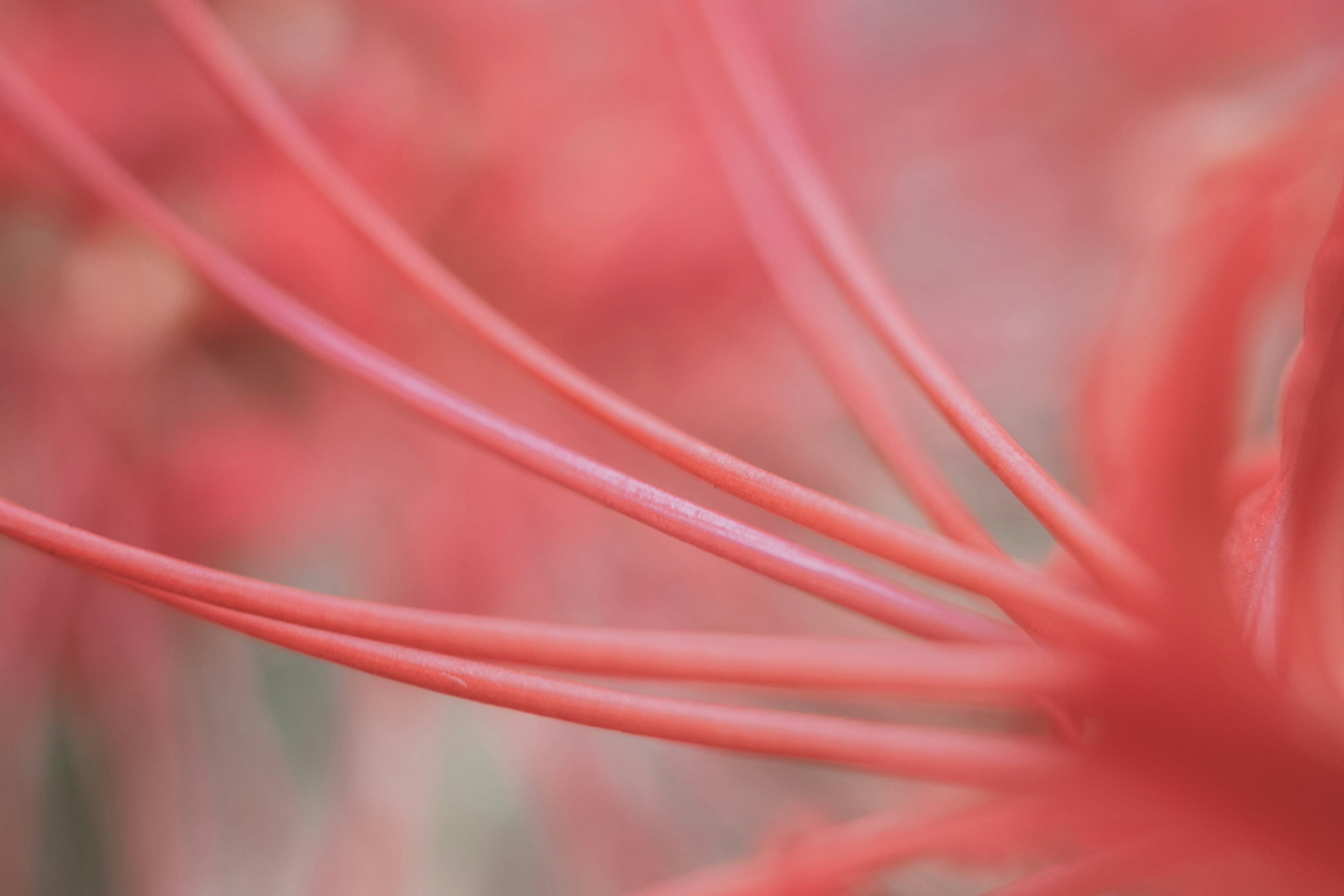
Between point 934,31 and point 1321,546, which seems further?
point 934,31

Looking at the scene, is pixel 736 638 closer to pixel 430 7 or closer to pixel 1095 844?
pixel 1095 844

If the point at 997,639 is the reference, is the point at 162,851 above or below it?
below

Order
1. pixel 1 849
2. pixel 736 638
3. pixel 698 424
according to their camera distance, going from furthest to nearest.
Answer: pixel 698 424, pixel 1 849, pixel 736 638

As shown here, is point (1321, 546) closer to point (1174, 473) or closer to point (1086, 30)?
point (1174, 473)

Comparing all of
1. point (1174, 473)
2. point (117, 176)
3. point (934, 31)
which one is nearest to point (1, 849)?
point (117, 176)

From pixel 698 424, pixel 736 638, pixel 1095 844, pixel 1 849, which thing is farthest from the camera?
pixel 698 424

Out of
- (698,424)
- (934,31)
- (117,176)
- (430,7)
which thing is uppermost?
(934,31)
